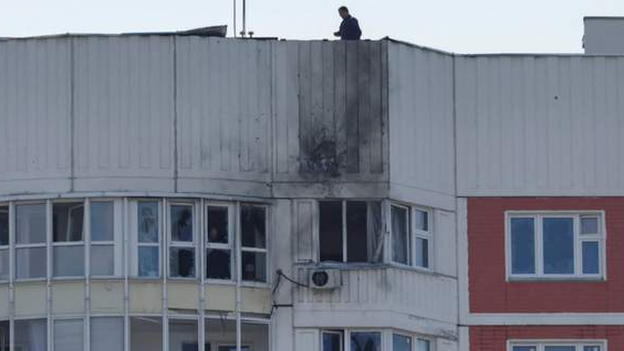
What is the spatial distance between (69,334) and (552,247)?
10412mm

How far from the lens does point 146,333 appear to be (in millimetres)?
76688

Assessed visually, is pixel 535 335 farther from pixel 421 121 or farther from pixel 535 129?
pixel 421 121

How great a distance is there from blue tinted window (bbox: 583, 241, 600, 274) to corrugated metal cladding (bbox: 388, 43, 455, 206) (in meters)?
2.98

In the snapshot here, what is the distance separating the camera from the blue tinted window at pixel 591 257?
7975 centimetres

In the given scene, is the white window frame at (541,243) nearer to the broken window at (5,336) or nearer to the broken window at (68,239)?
the broken window at (68,239)

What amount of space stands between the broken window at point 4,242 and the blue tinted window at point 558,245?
11.2 m

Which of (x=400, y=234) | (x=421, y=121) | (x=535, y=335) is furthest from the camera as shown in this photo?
(x=535, y=335)

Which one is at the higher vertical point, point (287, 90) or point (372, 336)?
point (287, 90)

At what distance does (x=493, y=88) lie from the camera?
7988 cm

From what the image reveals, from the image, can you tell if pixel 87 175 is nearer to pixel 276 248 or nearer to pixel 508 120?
pixel 276 248

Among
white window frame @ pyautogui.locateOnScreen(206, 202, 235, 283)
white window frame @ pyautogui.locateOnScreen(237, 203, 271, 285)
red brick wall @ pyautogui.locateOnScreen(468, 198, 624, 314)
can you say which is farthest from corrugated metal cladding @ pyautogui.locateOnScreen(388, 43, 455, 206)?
white window frame @ pyautogui.locateOnScreen(206, 202, 235, 283)

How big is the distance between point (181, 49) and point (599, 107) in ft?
29.4

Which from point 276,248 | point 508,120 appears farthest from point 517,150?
point 276,248

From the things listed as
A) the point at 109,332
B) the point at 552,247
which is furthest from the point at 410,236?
the point at 109,332
